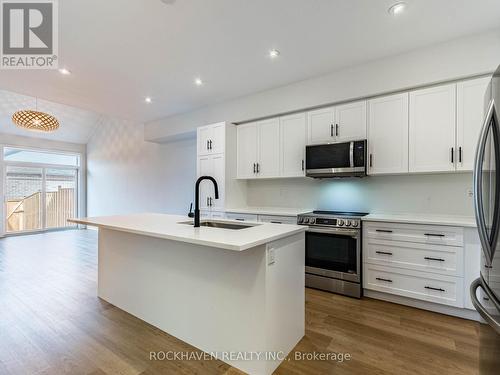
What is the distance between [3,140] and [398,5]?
926 cm

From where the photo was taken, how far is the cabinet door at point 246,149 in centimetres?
417

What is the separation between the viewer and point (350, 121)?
10.6 feet

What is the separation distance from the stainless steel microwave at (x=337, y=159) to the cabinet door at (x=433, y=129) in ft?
1.81

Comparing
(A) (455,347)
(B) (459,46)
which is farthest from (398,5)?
(A) (455,347)

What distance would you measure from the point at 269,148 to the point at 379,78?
1.76m

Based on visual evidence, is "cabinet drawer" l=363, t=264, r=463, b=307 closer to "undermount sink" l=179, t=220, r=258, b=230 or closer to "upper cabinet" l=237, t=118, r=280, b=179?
"undermount sink" l=179, t=220, r=258, b=230

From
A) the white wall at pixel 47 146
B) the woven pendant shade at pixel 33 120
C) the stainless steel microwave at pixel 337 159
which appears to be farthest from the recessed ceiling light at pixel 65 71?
the white wall at pixel 47 146

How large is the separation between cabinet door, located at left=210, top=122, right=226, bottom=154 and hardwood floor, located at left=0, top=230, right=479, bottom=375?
2.66m

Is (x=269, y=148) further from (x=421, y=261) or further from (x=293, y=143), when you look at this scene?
(x=421, y=261)

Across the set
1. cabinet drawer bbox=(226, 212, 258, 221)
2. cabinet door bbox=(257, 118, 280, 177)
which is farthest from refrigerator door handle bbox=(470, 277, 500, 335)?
cabinet door bbox=(257, 118, 280, 177)

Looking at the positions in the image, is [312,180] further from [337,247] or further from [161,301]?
[161,301]

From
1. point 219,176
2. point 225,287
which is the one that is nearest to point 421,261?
point 225,287

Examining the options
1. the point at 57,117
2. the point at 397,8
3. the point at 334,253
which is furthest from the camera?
the point at 57,117

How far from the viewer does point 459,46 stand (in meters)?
2.54
